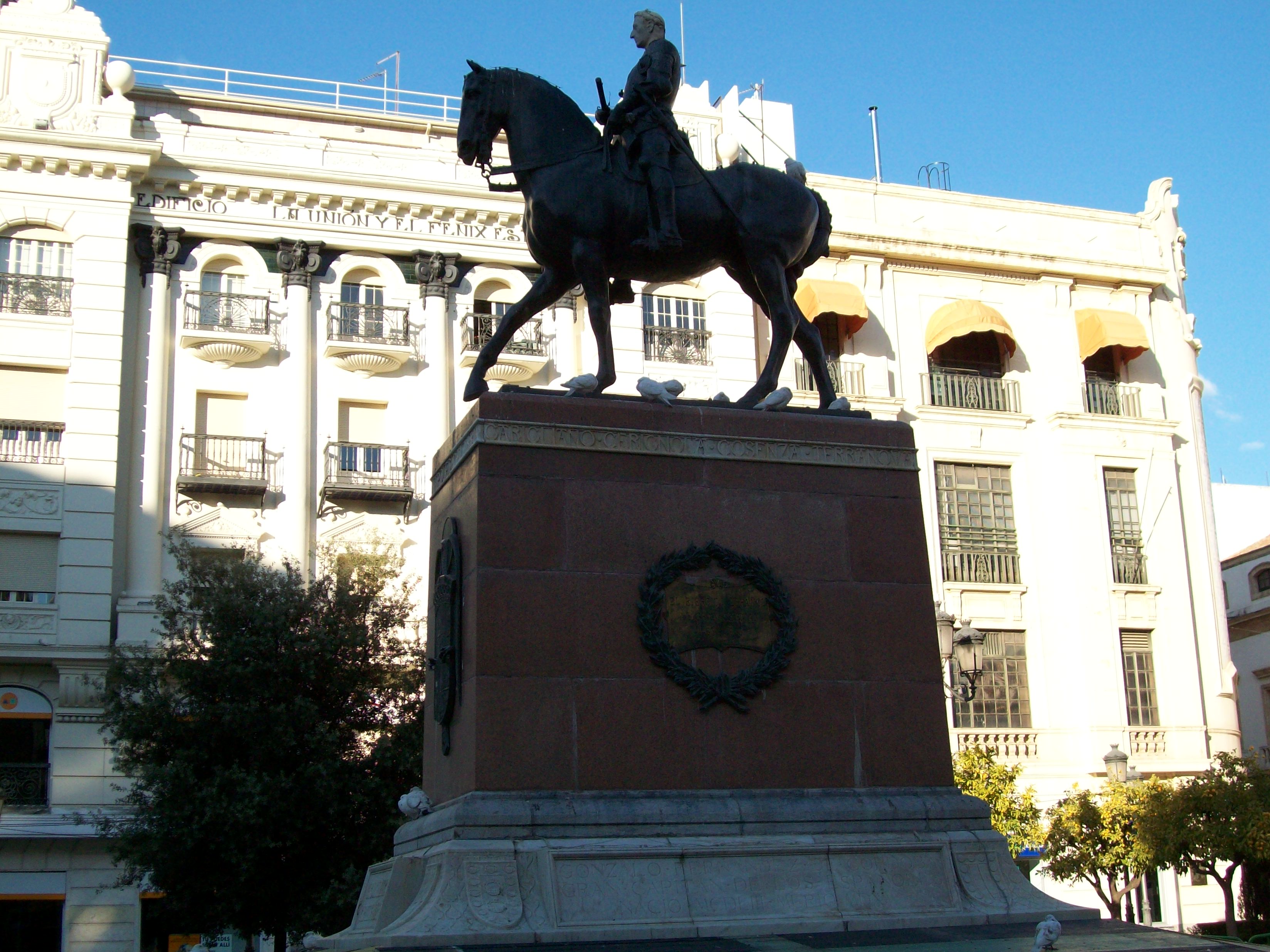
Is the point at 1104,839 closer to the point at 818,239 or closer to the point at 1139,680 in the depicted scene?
the point at 1139,680

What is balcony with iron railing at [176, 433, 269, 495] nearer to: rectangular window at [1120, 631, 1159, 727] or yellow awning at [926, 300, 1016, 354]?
yellow awning at [926, 300, 1016, 354]

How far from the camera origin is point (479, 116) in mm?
11875

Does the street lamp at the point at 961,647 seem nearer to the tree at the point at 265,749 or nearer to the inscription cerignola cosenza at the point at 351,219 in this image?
the tree at the point at 265,749

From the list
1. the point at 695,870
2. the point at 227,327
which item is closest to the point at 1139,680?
the point at 227,327

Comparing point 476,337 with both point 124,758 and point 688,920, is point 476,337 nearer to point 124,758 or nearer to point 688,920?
point 124,758

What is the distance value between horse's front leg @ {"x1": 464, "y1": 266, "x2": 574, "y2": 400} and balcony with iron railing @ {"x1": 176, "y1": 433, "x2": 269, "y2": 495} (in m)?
20.2

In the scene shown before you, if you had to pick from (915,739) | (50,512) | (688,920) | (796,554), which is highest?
(50,512)

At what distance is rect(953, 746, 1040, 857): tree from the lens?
87.6 feet

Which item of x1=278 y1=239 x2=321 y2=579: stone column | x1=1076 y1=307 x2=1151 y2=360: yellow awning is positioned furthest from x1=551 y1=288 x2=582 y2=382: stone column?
x1=1076 y1=307 x2=1151 y2=360: yellow awning

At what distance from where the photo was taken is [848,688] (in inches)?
431

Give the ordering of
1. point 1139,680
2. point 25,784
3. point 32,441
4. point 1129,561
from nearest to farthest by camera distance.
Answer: point 25,784
point 32,441
point 1139,680
point 1129,561

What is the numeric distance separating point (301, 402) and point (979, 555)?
16148 millimetres

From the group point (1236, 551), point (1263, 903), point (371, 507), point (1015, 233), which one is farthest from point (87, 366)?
point (1236, 551)

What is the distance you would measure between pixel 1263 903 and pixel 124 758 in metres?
23.5
